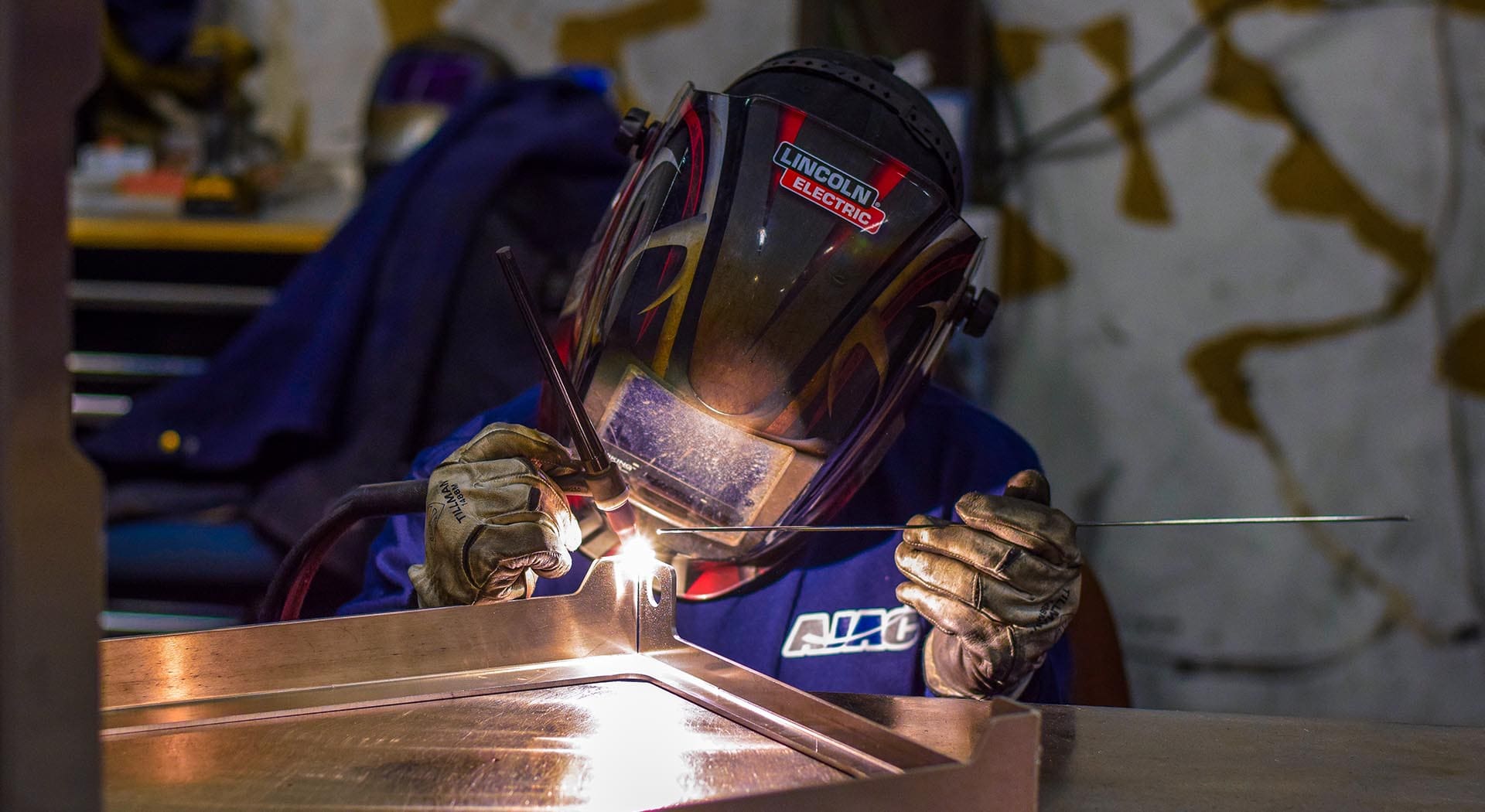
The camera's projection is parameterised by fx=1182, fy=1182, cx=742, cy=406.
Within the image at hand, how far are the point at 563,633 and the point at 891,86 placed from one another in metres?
0.57

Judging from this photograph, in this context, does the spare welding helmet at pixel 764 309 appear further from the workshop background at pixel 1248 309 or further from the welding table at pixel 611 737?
the workshop background at pixel 1248 309

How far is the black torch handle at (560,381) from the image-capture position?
953 millimetres

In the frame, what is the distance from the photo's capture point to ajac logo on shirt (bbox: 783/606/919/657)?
1139 mm

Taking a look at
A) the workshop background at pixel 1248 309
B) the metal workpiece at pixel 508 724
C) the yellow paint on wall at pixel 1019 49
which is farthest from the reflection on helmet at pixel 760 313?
the yellow paint on wall at pixel 1019 49

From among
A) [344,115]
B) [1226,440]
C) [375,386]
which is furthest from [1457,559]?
[344,115]

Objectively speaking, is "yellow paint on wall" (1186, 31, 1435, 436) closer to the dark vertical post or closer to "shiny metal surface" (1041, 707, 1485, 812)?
"shiny metal surface" (1041, 707, 1485, 812)

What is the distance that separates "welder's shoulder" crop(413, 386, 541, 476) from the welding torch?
0.76ft

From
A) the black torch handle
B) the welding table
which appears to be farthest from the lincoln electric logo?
the welding table

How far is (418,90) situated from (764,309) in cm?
181

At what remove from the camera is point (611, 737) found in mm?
774

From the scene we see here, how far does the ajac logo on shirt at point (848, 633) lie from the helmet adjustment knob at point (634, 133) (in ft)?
1.58

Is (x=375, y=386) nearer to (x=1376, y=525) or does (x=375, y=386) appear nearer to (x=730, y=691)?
(x=730, y=691)

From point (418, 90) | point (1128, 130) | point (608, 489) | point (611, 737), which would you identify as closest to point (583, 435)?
point (608, 489)

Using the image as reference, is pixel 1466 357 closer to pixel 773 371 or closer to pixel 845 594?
pixel 845 594
